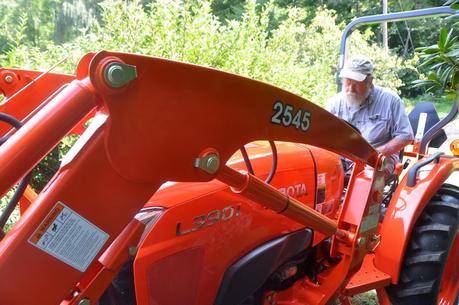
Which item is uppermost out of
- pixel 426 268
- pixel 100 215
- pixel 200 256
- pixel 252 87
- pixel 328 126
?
pixel 252 87

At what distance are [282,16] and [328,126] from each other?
1679 centimetres

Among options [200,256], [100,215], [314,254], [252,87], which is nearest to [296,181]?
[314,254]

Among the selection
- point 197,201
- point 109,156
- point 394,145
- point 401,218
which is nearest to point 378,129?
point 394,145

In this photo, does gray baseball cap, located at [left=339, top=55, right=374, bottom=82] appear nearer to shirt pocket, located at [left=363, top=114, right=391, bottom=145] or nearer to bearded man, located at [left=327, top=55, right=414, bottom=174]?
bearded man, located at [left=327, top=55, right=414, bottom=174]

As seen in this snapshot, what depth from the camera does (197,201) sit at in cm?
179

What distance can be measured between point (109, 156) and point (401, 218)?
1841 millimetres

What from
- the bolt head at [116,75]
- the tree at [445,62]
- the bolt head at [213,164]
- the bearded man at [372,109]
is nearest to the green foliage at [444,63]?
the tree at [445,62]

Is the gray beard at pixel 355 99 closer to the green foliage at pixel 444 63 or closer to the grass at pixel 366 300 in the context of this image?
the grass at pixel 366 300

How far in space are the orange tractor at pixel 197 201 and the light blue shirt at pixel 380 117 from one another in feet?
2.02

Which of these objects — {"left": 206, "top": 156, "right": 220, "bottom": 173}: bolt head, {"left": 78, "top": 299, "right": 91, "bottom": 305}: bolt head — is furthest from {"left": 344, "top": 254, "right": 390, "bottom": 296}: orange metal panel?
{"left": 78, "top": 299, "right": 91, "bottom": 305}: bolt head

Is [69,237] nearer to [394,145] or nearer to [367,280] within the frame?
[367,280]

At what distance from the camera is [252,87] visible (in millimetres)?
1481

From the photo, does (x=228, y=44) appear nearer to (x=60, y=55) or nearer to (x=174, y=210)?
(x=60, y=55)

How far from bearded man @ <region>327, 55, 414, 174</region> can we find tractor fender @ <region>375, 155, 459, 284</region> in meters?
0.72
